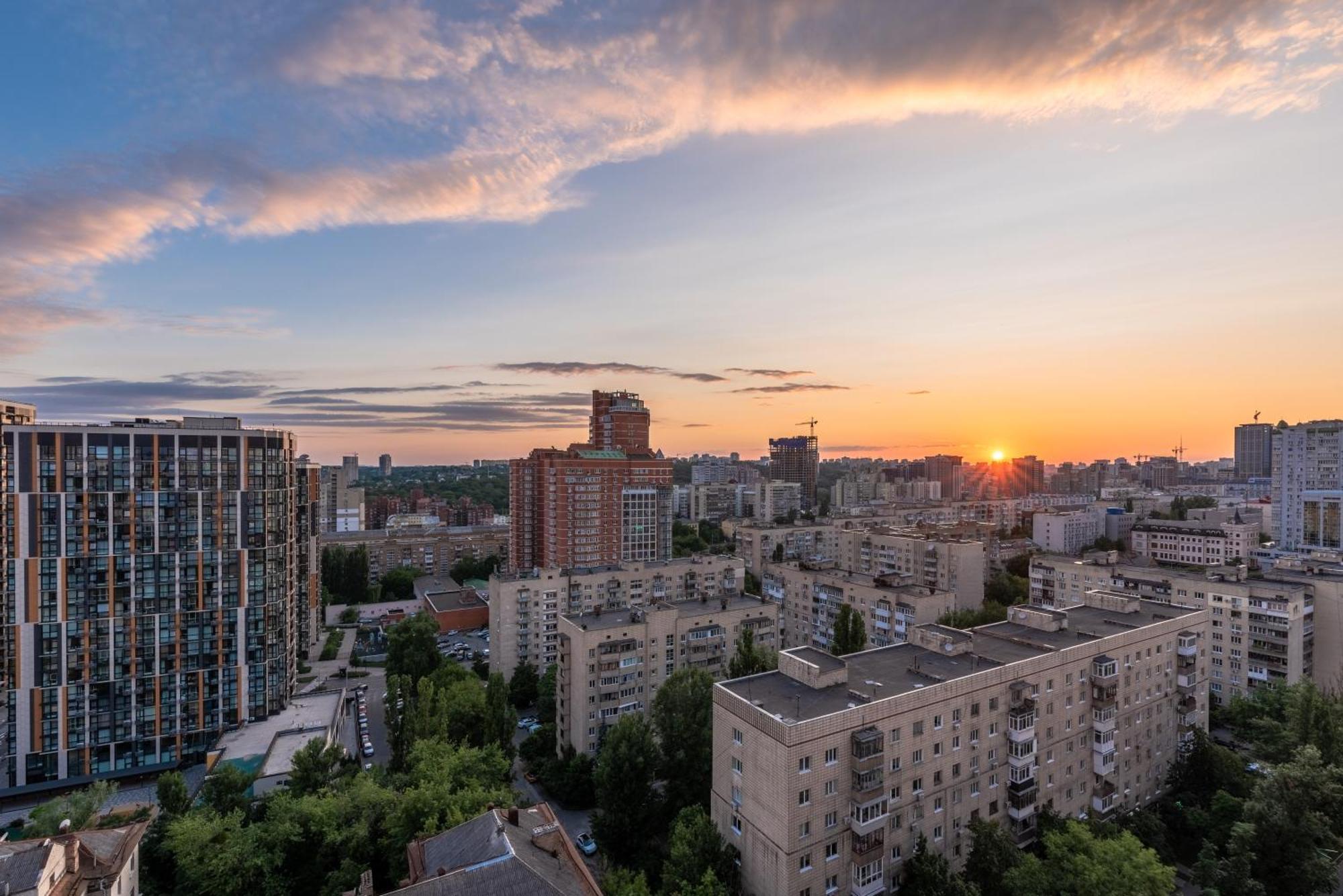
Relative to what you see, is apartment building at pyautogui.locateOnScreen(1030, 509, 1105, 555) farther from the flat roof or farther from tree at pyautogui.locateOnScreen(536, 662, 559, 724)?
tree at pyautogui.locateOnScreen(536, 662, 559, 724)

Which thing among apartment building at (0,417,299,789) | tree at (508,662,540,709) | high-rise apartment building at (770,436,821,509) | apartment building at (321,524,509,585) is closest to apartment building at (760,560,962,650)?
tree at (508,662,540,709)

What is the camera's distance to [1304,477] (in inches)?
3027

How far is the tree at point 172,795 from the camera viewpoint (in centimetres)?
2583

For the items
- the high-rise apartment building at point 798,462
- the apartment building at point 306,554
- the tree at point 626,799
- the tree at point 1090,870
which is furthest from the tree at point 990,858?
the high-rise apartment building at point 798,462

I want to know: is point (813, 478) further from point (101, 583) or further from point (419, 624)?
point (101, 583)

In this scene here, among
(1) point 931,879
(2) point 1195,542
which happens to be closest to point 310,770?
(1) point 931,879

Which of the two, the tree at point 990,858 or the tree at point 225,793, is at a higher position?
the tree at point 990,858

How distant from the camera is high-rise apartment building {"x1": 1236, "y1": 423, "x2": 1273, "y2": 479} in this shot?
546ft

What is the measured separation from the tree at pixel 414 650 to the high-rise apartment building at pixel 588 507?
1810 centimetres

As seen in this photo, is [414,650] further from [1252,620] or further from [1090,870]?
[1252,620]

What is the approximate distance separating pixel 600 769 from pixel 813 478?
156m

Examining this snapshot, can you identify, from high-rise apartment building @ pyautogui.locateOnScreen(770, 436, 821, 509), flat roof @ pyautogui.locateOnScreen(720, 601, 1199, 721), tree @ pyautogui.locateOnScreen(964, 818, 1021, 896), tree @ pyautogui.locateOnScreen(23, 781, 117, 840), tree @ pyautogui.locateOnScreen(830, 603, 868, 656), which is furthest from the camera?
high-rise apartment building @ pyautogui.locateOnScreen(770, 436, 821, 509)

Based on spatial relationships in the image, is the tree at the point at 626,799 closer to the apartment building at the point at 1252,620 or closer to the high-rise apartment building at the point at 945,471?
the apartment building at the point at 1252,620

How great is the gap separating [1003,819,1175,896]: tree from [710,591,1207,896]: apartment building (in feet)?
9.05
